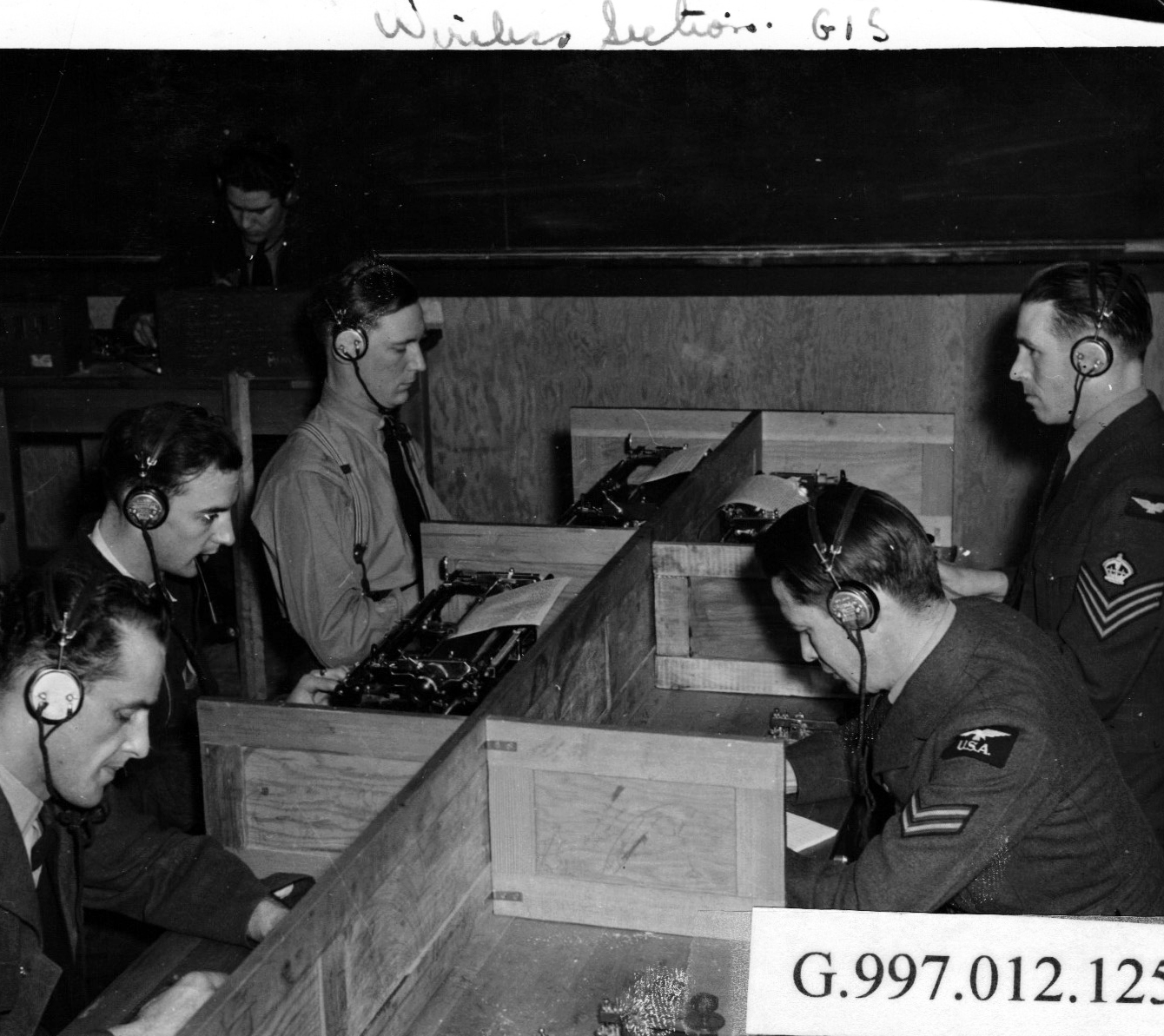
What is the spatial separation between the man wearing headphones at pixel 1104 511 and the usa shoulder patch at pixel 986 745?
57 cm

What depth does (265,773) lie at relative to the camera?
196 cm

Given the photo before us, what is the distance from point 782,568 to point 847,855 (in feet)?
1.89

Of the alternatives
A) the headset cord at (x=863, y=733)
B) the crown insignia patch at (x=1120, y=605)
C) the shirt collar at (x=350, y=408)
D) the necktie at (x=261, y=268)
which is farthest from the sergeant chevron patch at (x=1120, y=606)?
the necktie at (x=261, y=268)

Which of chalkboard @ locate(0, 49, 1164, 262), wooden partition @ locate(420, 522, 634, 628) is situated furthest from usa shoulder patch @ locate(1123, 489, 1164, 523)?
chalkboard @ locate(0, 49, 1164, 262)

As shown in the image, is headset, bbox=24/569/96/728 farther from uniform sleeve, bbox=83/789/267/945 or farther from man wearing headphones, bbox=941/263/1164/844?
man wearing headphones, bbox=941/263/1164/844

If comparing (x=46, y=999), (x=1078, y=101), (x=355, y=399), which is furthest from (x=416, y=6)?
(x=46, y=999)

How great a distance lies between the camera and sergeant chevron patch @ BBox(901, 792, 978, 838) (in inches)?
62.4

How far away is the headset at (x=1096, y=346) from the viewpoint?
2355mm

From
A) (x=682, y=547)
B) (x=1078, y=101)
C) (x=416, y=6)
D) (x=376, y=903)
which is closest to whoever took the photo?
(x=376, y=903)

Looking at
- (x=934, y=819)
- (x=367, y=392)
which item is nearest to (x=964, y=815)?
(x=934, y=819)

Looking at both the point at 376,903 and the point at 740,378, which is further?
the point at 740,378

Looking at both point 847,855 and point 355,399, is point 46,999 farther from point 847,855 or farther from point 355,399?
point 355,399

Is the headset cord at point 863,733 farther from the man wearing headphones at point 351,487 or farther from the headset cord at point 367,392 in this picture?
the headset cord at point 367,392

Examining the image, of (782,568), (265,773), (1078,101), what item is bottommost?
(265,773)
